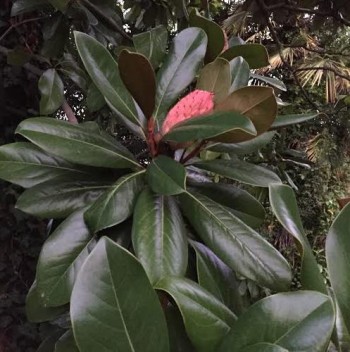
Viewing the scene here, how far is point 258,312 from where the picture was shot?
388 mm

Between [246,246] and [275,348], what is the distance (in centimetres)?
17

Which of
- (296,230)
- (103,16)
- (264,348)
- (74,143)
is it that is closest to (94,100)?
(103,16)

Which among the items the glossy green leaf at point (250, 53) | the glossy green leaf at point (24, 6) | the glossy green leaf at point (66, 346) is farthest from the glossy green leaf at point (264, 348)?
the glossy green leaf at point (24, 6)

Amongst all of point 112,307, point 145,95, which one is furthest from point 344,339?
point 145,95

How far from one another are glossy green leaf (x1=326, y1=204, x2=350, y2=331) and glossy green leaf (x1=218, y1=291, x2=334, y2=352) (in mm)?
76

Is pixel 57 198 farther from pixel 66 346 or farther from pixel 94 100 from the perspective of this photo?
pixel 94 100

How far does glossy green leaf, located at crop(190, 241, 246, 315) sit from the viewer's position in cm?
51

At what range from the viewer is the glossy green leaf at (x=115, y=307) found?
0.36 m

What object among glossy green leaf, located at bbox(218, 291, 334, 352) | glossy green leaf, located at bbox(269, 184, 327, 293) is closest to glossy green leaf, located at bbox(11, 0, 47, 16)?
glossy green leaf, located at bbox(269, 184, 327, 293)

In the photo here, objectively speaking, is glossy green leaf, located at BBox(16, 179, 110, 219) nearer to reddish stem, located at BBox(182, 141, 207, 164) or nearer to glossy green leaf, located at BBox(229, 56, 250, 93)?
reddish stem, located at BBox(182, 141, 207, 164)

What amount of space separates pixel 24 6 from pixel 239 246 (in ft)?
2.61

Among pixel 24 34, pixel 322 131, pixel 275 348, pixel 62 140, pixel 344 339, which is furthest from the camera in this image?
pixel 322 131

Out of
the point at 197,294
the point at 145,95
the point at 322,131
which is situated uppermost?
the point at 145,95

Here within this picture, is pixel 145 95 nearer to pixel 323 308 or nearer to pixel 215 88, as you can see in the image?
pixel 215 88
